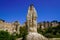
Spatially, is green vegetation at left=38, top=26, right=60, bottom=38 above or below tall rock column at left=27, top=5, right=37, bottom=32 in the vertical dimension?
below

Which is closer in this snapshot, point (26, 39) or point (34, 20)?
point (26, 39)

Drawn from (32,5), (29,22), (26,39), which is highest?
(32,5)

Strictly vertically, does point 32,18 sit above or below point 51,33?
above

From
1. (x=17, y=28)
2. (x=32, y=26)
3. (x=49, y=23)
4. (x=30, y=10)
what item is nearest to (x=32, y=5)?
(x=30, y=10)

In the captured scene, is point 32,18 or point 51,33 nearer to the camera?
point 32,18

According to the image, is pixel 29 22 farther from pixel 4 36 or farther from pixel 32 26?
pixel 4 36

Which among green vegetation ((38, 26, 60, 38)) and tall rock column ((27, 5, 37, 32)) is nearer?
tall rock column ((27, 5, 37, 32))

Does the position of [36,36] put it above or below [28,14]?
below

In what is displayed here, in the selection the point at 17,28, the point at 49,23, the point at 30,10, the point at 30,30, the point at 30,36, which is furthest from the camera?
the point at 49,23

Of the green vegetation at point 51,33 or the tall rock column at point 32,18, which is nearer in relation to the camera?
the tall rock column at point 32,18

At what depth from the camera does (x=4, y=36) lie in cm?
1991

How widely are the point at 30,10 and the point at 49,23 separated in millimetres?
69336

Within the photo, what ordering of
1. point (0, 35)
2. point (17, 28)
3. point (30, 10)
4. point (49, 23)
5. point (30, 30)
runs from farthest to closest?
point (49, 23), point (17, 28), point (30, 10), point (30, 30), point (0, 35)

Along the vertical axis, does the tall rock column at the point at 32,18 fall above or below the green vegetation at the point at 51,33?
above
